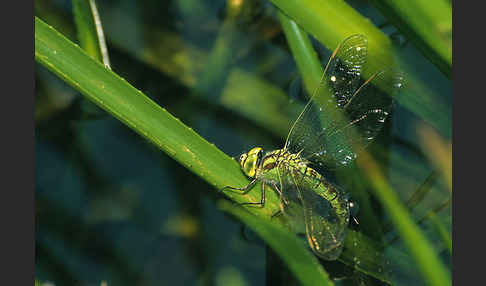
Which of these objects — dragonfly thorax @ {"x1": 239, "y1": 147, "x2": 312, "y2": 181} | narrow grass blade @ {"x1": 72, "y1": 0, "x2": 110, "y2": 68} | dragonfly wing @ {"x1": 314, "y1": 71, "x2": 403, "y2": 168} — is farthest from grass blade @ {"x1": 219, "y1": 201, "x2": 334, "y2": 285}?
narrow grass blade @ {"x1": 72, "y1": 0, "x2": 110, "y2": 68}

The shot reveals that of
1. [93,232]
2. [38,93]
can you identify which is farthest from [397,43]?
[38,93]

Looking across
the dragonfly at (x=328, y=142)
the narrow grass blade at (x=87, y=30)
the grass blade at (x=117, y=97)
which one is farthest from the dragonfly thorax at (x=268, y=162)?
the narrow grass blade at (x=87, y=30)

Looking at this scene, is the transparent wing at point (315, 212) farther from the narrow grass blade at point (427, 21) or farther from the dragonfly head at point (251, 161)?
the narrow grass blade at point (427, 21)

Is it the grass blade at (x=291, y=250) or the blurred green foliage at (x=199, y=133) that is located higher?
the grass blade at (x=291, y=250)

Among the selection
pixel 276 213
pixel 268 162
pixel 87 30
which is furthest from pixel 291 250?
pixel 87 30

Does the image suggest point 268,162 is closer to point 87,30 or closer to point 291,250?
point 291,250

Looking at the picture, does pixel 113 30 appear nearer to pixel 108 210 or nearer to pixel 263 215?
pixel 108 210

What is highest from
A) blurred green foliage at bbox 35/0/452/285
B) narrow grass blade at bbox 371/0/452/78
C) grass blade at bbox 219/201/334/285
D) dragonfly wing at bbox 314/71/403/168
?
narrow grass blade at bbox 371/0/452/78

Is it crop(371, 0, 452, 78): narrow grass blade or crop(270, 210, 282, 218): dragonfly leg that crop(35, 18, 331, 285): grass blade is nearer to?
crop(270, 210, 282, 218): dragonfly leg
